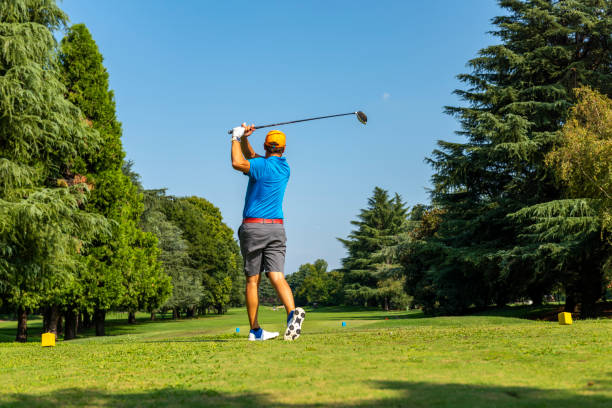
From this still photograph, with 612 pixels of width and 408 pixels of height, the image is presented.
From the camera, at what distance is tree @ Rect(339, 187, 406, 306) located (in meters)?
65.9

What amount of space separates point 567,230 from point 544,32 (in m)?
9.61

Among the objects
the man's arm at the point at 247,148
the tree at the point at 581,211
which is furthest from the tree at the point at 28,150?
the tree at the point at 581,211

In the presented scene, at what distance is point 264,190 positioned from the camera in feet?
21.9

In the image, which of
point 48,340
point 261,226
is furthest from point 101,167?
point 261,226

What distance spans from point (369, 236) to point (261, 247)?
61.8m

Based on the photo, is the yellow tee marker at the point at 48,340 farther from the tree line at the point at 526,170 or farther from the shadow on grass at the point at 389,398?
the tree line at the point at 526,170

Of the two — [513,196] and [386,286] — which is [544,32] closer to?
[513,196]

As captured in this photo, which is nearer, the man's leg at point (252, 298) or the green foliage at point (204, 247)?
the man's leg at point (252, 298)

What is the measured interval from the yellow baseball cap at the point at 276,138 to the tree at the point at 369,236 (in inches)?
2325

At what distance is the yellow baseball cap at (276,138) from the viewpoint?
6944 millimetres

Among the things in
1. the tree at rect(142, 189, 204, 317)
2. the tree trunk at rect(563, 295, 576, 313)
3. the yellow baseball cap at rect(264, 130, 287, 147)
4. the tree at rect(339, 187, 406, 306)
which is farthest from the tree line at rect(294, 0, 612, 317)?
the tree at rect(339, 187, 406, 306)

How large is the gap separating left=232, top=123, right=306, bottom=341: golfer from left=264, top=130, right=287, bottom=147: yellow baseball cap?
0.22m

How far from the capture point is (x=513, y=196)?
949 inches

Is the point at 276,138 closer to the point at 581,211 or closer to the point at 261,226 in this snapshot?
the point at 261,226
